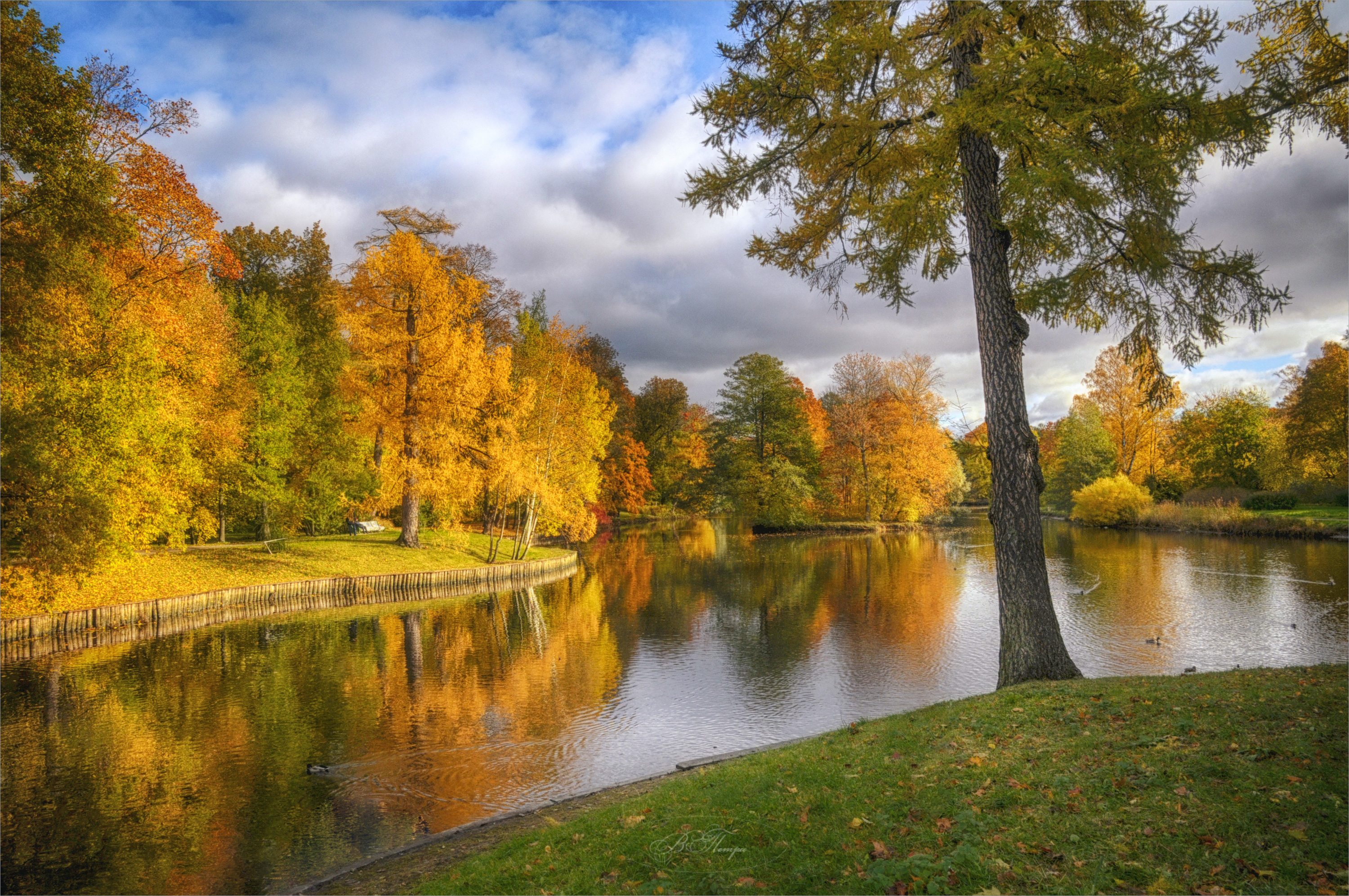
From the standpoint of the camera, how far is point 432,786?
27.2 feet

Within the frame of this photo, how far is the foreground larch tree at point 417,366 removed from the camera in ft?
76.9

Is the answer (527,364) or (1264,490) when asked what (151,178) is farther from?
(1264,490)

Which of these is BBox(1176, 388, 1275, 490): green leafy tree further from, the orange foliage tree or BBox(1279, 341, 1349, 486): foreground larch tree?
BBox(1279, 341, 1349, 486): foreground larch tree

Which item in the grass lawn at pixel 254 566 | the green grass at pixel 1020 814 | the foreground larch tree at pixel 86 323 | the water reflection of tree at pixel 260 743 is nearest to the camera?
the green grass at pixel 1020 814

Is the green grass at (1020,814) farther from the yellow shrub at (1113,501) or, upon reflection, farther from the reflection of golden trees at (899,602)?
the yellow shrub at (1113,501)

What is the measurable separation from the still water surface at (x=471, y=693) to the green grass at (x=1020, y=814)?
2836mm

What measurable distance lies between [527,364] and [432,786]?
20.2m

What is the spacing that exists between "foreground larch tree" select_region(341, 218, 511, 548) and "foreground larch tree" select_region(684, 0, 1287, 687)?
16.2 meters

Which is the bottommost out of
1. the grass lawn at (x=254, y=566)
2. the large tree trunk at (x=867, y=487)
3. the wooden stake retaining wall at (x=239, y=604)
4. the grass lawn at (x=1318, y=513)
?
the wooden stake retaining wall at (x=239, y=604)

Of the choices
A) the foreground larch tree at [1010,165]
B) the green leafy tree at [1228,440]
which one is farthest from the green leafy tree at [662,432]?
the foreground larch tree at [1010,165]

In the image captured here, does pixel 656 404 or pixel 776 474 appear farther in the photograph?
pixel 656 404

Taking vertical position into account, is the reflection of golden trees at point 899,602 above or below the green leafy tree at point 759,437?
below

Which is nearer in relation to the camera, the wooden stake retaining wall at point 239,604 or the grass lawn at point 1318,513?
the wooden stake retaining wall at point 239,604

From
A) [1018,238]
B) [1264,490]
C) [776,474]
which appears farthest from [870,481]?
[1018,238]
